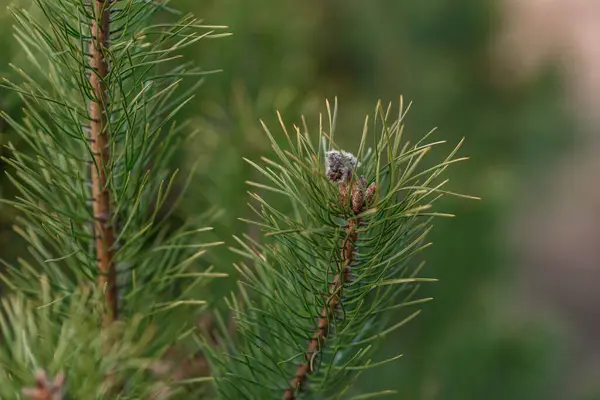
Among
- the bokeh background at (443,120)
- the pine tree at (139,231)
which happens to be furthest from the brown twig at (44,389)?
the bokeh background at (443,120)

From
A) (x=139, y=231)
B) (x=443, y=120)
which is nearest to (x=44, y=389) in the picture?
(x=139, y=231)

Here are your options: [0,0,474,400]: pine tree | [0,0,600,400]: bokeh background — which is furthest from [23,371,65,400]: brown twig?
[0,0,600,400]: bokeh background

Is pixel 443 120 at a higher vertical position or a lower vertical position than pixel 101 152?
lower

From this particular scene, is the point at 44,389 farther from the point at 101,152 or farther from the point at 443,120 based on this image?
the point at 443,120

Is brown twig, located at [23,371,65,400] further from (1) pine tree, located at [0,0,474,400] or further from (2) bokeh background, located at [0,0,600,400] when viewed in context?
(2) bokeh background, located at [0,0,600,400]

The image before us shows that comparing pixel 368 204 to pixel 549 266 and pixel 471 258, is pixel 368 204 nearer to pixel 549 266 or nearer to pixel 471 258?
pixel 471 258

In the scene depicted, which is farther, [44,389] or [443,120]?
[443,120]
